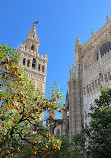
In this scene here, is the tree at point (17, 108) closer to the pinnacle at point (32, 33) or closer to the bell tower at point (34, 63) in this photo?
the bell tower at point (34, 63)

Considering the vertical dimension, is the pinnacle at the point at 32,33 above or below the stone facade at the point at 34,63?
above

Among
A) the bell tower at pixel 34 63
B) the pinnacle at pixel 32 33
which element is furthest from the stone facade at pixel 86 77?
the pinnacle at pixel 32 33

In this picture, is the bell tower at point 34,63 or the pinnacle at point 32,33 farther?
the pinnacle at point 32,33

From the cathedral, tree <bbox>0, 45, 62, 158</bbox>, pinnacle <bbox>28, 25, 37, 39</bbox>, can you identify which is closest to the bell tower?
pinnacle <bbox>28, 25, 37, 39</bbox>

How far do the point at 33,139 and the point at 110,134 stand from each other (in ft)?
12.7

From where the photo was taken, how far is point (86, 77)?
2488 cm

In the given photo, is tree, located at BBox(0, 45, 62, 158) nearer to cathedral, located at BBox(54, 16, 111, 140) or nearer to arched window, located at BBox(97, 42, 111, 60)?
cathedral, located at BBox(54, 16, 111, 140)

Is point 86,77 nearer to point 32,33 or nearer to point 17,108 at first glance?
point 17,108

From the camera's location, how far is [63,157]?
1112 cm

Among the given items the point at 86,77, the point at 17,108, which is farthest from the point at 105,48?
the point at 17,108

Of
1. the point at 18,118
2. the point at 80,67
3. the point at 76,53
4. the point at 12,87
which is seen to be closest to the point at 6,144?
the point at 18,118

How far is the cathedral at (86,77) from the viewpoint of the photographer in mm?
21781

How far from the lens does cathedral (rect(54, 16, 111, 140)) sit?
21.8m

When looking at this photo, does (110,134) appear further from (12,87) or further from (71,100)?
(71,100)
